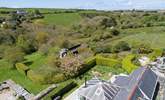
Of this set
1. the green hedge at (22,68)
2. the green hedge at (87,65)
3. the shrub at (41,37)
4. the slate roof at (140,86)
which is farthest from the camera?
the shrub at (41,37)

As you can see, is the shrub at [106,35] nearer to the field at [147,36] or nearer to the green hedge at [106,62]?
the field at [147,36]

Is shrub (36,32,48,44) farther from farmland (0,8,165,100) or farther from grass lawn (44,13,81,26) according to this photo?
grass lawn (44,13,81,26)

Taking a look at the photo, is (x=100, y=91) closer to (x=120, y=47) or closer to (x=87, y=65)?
(x=87, y=65)

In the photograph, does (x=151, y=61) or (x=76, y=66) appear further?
(x=151, y=61)

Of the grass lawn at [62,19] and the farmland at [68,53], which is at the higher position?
the grass lawn at [62,19]

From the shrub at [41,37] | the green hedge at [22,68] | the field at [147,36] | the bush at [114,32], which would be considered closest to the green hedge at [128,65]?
the green hedge at [22,68]

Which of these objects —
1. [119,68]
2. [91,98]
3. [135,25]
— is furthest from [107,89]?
[135,25]

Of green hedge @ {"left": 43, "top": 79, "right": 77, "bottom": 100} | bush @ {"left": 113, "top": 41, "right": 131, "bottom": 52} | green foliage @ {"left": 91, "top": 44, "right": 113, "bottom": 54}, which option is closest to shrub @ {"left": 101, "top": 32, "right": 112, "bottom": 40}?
bush @ {"left": 113, "top": 41, "right": 131, "bottom": 52}

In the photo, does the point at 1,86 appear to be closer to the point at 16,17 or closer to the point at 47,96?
the point at 47,96
